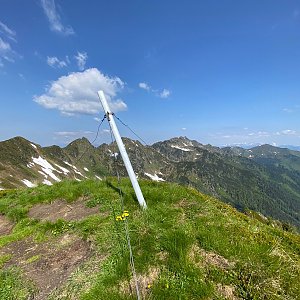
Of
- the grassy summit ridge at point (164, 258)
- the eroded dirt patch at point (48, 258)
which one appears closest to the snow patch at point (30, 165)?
the grassy summit ridge at point (164, 258)

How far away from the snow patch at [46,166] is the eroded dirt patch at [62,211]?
16368 cm

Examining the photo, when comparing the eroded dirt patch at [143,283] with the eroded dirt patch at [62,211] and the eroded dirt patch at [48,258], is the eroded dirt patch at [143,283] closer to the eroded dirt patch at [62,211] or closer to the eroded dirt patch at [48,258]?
the eroded dirt patch at [48,258]

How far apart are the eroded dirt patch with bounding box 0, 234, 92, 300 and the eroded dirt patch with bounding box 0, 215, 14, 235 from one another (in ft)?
12.0

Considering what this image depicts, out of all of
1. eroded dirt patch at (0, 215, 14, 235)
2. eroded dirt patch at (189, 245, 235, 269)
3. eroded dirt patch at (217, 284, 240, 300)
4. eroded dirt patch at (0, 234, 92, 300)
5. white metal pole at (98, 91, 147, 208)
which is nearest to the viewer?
eroded dirt patch at (217, 284, 240, 300)

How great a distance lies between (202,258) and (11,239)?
9.59m

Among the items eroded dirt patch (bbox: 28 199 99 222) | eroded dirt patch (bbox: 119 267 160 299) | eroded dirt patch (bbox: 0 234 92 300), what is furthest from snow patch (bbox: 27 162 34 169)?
eroded dirt patch (bbox: 119 267 160 299)

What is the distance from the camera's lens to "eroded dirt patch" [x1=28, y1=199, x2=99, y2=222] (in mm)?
15388

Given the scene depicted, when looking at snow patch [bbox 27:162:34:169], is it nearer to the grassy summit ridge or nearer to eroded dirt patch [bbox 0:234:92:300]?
the grassy summit ridge

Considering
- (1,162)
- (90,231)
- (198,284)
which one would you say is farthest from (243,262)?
(1,162)

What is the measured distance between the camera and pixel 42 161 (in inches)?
7402

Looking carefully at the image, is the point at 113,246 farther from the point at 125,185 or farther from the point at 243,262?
the point at 125,185

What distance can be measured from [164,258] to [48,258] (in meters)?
4.98

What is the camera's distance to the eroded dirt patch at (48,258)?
1007 centimetres

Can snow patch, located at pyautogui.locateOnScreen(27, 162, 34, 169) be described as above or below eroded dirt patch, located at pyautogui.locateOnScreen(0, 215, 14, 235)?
above
